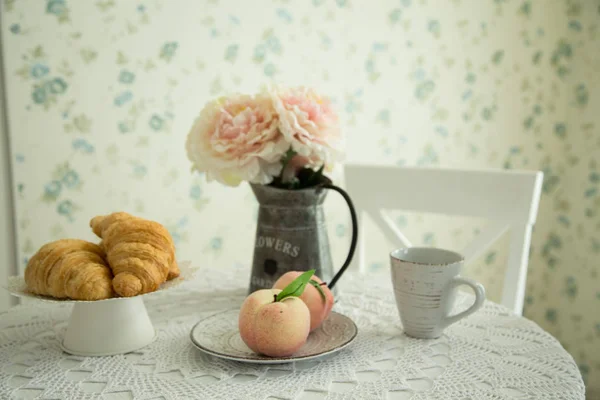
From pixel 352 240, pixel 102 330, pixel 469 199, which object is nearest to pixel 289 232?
pixel 352 240

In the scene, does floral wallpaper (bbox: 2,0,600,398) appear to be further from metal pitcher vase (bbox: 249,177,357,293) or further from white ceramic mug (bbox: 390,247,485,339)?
white ceramic mug (bbox: 390,247,485,339)

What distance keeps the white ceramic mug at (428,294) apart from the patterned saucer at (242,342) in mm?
85

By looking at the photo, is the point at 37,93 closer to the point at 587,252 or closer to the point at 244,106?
the point at 244,106

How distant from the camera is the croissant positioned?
69 cm

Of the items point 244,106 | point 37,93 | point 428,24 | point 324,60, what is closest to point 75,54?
point 37,93

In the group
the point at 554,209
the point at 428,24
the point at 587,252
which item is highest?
the point at 428,24

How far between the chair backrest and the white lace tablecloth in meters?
0.36

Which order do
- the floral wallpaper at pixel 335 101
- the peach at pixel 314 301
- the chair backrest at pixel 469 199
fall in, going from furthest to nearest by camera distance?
the floral wallpaper at pixel 335 101 → the chair backrest at pixel 469 199 → the peach at pixel 314 301

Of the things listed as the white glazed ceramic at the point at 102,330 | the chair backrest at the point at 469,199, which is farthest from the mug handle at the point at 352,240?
the chair backrest at the point at 469,199

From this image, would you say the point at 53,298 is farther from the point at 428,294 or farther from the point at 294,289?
the point at 428,294

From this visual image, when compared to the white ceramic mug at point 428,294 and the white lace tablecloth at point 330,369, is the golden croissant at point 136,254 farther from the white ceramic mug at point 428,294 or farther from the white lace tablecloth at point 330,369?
the white ceramic mug at point 428,294

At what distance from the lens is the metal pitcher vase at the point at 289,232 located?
88 cm

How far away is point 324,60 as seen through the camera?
2020 millimetres

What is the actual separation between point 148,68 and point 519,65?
4.89ft
